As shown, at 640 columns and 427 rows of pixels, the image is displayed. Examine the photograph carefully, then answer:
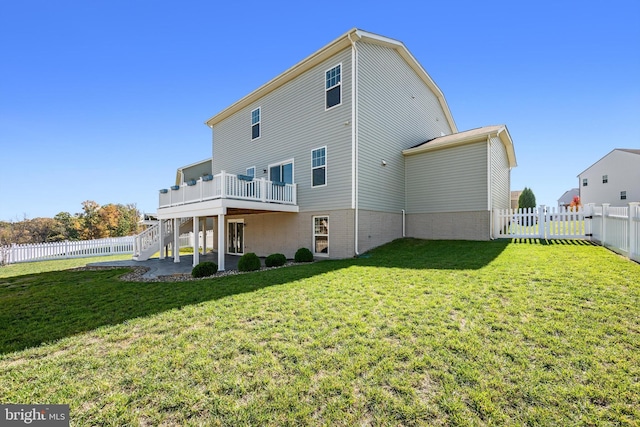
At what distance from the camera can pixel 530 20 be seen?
9.95 m

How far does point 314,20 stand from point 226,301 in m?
12.4

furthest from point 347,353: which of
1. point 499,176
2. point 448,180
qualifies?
point 499,176

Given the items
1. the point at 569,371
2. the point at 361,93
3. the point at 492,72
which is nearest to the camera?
the point at 569,371

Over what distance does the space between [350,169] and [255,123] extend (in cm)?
728

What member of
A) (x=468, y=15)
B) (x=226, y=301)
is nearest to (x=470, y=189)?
(x=468, y=15)

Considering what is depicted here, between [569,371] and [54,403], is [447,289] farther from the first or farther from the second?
[54,403]

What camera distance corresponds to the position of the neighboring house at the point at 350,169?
35.2 feet

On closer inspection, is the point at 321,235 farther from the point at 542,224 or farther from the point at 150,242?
the point at 150,242

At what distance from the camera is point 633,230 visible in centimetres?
650

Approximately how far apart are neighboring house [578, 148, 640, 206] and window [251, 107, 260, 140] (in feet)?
113

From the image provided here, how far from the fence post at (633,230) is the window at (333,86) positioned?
9491 mm

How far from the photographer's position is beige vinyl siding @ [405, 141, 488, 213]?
11266mm

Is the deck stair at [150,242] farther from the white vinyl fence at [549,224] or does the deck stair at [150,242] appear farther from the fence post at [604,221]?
the fence post at [604,221]

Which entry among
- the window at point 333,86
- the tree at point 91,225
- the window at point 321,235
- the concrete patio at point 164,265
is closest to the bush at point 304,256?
the window at point 321,235
